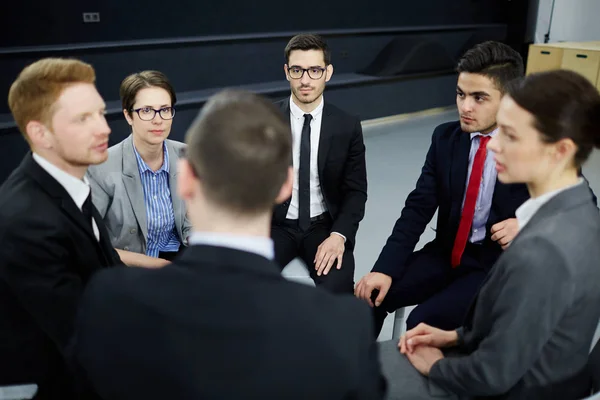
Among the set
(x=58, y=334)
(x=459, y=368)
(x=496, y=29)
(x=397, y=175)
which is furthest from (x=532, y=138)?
(x=496, y=29)

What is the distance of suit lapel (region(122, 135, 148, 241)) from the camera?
1.94 meters

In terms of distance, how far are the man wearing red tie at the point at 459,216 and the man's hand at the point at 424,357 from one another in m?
0.39

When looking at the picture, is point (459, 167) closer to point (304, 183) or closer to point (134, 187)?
point (304, 183)

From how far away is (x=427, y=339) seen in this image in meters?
1.52

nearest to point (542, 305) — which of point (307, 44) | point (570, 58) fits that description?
point (307, 44)

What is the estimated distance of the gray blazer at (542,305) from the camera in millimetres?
1104

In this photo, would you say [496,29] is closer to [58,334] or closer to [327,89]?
[327,89]

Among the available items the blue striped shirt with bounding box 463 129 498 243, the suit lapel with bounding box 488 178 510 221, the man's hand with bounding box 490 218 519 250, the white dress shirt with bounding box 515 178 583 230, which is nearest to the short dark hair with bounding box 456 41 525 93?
the blue striped shirt with bounding box 463 129 498 243

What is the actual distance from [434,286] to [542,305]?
991 mm

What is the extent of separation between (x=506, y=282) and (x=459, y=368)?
274 mm

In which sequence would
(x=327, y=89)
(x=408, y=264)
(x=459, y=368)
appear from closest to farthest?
(x=459, y=368) → (x=408, y=264) → (x=327, y=89)

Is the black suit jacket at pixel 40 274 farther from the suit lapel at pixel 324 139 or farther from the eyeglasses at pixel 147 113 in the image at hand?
the suit lapel at pixel 324 139

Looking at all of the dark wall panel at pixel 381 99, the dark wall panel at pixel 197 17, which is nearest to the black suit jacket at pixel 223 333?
the dark wall panel at pixel 381 99

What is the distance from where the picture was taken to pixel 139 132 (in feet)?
6.40
